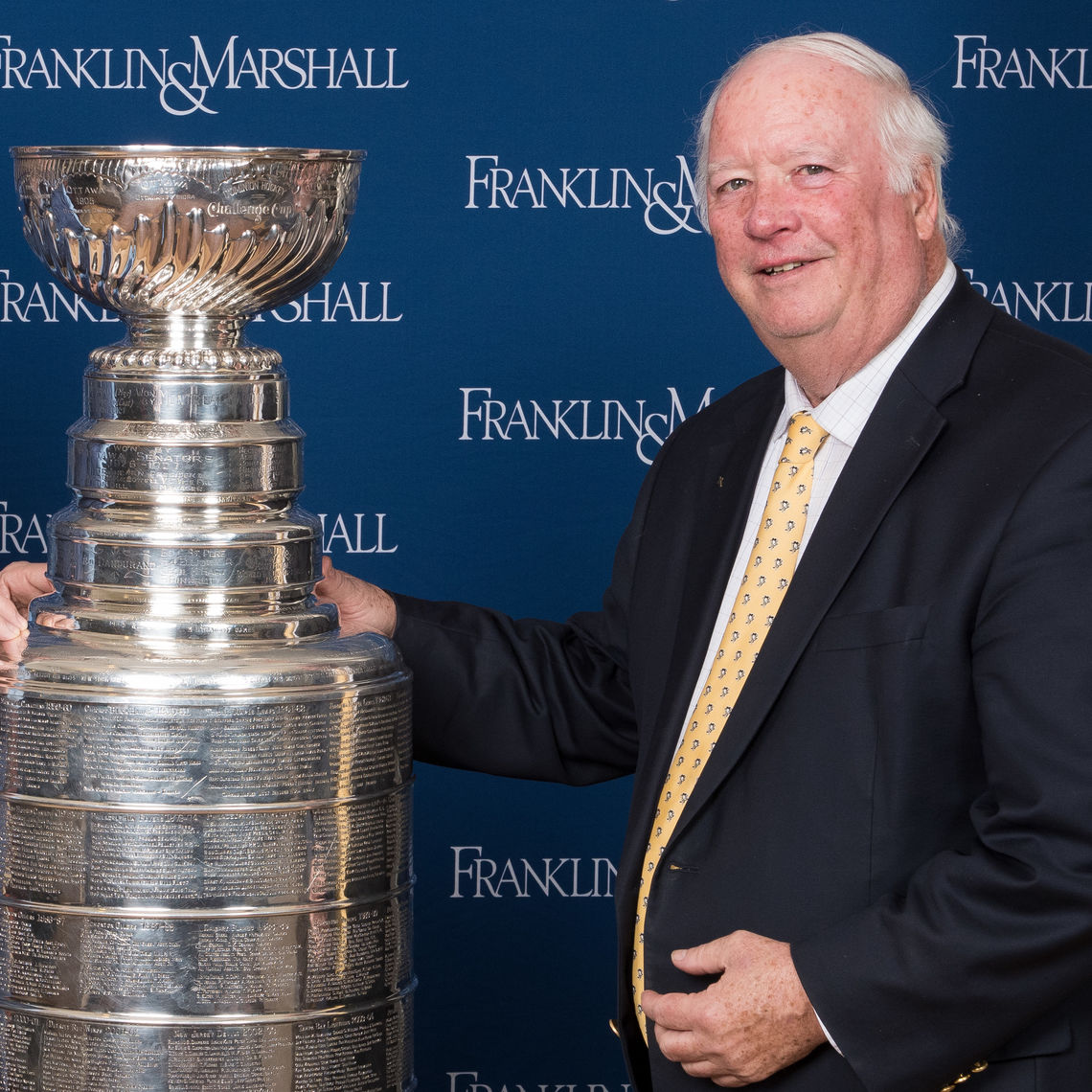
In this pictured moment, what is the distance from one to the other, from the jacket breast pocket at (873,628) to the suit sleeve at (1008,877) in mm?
54

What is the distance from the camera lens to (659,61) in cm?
270

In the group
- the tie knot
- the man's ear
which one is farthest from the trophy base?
the man's ear

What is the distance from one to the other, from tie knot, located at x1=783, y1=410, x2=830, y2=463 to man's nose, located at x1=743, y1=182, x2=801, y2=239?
0.19m

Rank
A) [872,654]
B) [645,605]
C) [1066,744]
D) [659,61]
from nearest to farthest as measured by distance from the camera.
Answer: [1066,744], [872,654], [645,605], [659,61]

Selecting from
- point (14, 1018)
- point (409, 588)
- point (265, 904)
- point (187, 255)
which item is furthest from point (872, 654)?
point (409, 588)

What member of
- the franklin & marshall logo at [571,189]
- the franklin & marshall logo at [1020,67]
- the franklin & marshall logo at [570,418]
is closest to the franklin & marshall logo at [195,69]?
the franklin & marshall logo at [571,189]

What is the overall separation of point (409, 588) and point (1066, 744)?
5.06 ft

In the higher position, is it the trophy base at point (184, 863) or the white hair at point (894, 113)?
the white hair at point (894, 113)

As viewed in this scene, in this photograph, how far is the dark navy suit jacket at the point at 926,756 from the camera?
4.72 ft

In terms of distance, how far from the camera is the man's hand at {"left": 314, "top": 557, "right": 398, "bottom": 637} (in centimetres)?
189

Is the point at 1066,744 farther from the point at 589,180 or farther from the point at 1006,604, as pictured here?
the point at 589,180

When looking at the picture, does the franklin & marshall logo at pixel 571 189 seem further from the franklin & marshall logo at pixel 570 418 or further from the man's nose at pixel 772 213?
the man's nose at pixel 772 213

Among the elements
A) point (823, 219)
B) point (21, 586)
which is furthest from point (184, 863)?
point (823, 219)

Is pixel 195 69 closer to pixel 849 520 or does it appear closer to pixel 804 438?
pixel 804 438
